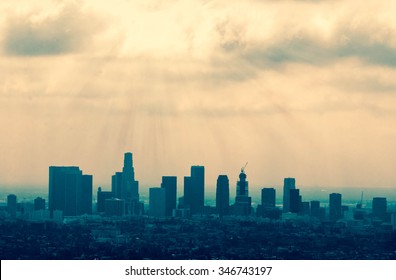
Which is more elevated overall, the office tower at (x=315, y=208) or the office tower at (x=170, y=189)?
the office tower at (x=170, y=189)

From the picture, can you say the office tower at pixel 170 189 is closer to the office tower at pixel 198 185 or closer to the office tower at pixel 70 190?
the office tower at pixel 198 185

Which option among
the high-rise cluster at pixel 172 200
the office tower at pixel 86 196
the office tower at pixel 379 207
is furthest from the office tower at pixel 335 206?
the office tower at pixel 86 196

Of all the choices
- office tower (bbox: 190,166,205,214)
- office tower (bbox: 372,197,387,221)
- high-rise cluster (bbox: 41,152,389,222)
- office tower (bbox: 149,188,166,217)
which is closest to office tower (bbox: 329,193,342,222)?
high-rise cluster (bbox: 41,152,389,222)

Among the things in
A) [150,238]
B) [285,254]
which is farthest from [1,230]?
[285,254]

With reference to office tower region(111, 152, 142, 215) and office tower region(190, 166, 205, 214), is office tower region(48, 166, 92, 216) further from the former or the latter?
office tower region(190, 166, 205, 214)

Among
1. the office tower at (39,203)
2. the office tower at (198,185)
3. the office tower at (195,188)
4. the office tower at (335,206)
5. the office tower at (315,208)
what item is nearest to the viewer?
the office tower at (39,203)

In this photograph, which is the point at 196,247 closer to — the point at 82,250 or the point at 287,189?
the point at 82,250
